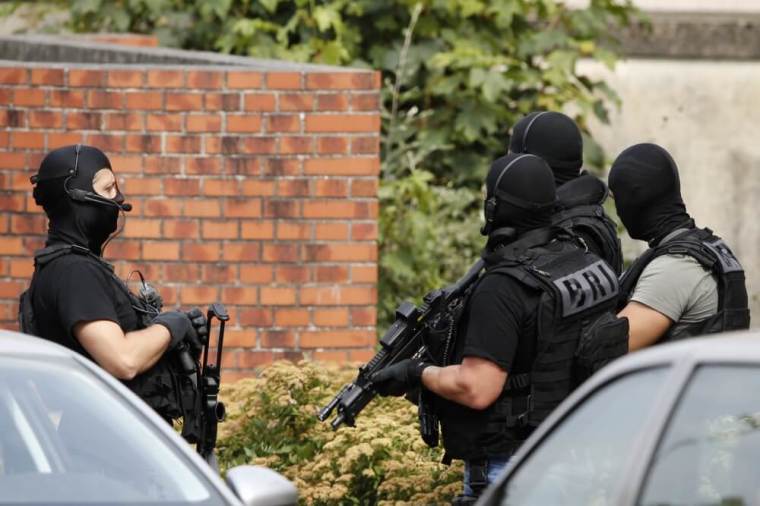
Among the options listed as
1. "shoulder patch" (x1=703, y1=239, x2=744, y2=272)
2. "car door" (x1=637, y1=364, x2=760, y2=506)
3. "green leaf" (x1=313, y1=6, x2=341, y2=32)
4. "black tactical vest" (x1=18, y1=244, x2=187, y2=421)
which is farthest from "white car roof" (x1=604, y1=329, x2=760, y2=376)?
"green leaf" (x1=313, y1=6, x2=341, y2=32)

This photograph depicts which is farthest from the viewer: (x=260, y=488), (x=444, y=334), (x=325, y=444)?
(x=325, y=444)

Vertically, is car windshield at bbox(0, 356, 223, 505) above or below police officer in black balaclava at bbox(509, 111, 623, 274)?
below

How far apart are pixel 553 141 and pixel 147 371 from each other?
1614mm

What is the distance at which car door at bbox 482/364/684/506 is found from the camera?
2941 mm

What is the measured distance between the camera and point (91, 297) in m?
4.55

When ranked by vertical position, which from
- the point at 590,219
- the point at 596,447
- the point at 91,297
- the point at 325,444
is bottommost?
the point at 325,444

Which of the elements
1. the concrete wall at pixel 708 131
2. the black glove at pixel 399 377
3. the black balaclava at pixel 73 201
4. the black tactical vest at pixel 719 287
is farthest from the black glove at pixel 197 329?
the concrete wall at pixel 708 131

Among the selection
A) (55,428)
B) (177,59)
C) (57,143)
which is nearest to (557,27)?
(177,59)

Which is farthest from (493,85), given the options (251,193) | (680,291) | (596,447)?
(596,447)

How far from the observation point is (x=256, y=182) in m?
7.21

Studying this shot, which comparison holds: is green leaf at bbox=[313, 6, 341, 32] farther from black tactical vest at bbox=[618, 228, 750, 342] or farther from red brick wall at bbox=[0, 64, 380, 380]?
black tactical vest at bbox=[618, 228, 750, 342]

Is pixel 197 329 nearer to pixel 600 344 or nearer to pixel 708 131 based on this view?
pixel 600 344

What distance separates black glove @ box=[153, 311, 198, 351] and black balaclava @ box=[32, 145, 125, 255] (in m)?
0.32

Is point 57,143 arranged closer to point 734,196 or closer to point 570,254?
point 570,254
